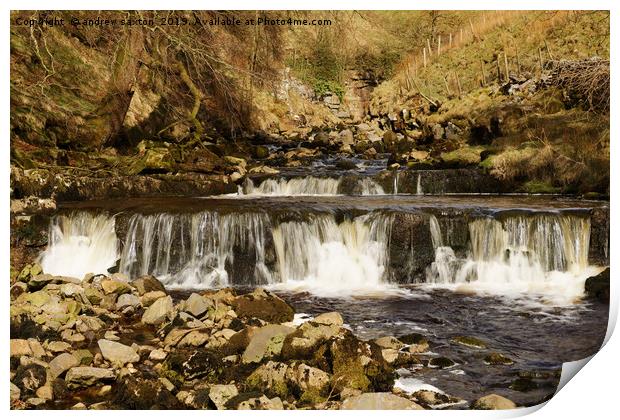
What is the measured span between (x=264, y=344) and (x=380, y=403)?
903mm

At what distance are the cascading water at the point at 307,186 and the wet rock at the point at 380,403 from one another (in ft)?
16.0

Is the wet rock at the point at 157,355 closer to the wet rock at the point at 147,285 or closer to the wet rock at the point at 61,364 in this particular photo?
the wet rock at the point at 61,364

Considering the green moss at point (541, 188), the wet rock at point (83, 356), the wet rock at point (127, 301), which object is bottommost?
the wet rock at point (83, 356)

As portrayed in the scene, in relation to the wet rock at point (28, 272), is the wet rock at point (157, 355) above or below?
below

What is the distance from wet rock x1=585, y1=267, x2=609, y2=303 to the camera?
4973mm

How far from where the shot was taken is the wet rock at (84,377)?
367 cm

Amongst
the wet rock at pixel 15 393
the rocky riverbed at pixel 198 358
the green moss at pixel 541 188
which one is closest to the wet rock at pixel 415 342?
the rocky riverbed at pixel 198 358

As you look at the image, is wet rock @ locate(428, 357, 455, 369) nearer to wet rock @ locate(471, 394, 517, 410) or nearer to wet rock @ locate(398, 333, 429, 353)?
wet rock @ locate(398, 333, 429, 353)

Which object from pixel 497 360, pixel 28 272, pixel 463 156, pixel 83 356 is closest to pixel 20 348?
pixel 83 356

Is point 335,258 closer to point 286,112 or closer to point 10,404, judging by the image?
point 10,404

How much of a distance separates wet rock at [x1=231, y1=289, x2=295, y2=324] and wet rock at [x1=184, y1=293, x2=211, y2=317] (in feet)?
0.80

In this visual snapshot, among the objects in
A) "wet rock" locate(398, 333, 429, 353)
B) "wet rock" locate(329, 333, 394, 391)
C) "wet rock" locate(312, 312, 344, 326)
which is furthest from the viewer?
"wet rock" locate(312, 312, 344, 326)

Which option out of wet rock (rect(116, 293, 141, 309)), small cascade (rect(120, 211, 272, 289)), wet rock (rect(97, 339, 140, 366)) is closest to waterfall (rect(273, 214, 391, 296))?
small cascade (rect(120, 211, 272, 289))

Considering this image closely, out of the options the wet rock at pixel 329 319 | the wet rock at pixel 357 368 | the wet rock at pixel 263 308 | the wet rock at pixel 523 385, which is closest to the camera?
the wet rock at pixel 357 368
